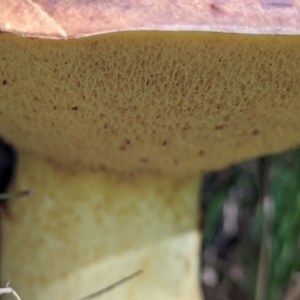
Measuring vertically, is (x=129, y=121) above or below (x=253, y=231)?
above

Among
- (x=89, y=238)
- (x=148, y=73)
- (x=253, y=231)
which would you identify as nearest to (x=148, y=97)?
(x=148, y=73)

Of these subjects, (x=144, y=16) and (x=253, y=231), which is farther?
(x=253, y=231)

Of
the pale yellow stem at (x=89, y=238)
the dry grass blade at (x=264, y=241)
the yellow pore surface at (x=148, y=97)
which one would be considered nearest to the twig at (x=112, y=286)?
the pale yellow stem at (x=89, y=238)

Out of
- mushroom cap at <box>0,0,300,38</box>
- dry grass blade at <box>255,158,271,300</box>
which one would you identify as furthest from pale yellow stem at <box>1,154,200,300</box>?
mushroom cap at <box>0,0,300,38</box>

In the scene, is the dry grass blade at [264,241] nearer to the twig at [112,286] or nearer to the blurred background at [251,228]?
the blurred background at [251,228]

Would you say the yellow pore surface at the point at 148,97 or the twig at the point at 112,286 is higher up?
the yellow pore surface at the point at 148,97

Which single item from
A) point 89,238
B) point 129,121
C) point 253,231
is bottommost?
point 253,231

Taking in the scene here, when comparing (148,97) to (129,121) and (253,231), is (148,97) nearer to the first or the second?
(129,121)

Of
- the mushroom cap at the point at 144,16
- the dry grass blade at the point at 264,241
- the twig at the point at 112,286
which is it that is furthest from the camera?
the dry grass blade at the point at 264,241
